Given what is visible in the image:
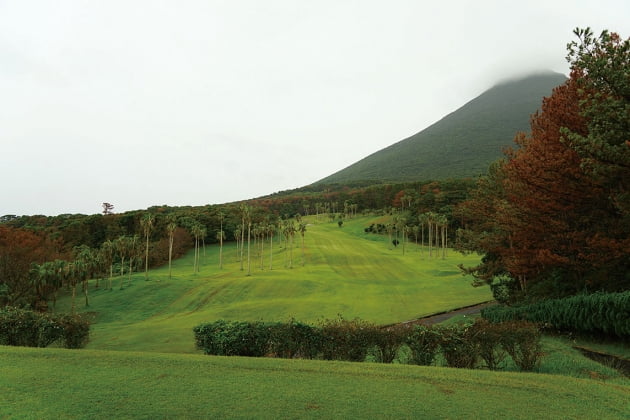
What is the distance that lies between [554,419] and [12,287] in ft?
208

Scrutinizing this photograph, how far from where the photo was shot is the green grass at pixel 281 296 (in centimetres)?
3400

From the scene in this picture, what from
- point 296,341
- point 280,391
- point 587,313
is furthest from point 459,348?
point 587,313

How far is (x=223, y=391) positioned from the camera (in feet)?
29.4

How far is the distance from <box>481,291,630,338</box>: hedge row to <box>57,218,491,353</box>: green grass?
573 inches

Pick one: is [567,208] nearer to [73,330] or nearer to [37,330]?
[73,330]

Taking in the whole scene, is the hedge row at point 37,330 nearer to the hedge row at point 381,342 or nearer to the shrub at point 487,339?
the hedge row at point 381,342

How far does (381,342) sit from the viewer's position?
41.9ft

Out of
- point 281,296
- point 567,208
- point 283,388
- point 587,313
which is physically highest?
point 567,208

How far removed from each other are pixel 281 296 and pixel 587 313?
37643 millimetres

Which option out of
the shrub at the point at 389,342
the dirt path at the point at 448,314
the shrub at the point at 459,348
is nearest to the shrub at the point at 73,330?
the shrub at the point at 389,342

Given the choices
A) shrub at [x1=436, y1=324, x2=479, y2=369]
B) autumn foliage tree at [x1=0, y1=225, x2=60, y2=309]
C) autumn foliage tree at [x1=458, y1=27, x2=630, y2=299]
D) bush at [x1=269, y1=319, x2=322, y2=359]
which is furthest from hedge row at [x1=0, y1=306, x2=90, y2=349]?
autumn foliage tree at [x1=0, y1=225, x2=60, y2=309]

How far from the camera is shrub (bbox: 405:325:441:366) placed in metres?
12.2

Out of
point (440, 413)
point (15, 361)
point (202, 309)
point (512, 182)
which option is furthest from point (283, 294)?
point (440, 413)

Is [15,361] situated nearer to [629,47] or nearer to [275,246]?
[629,47]
